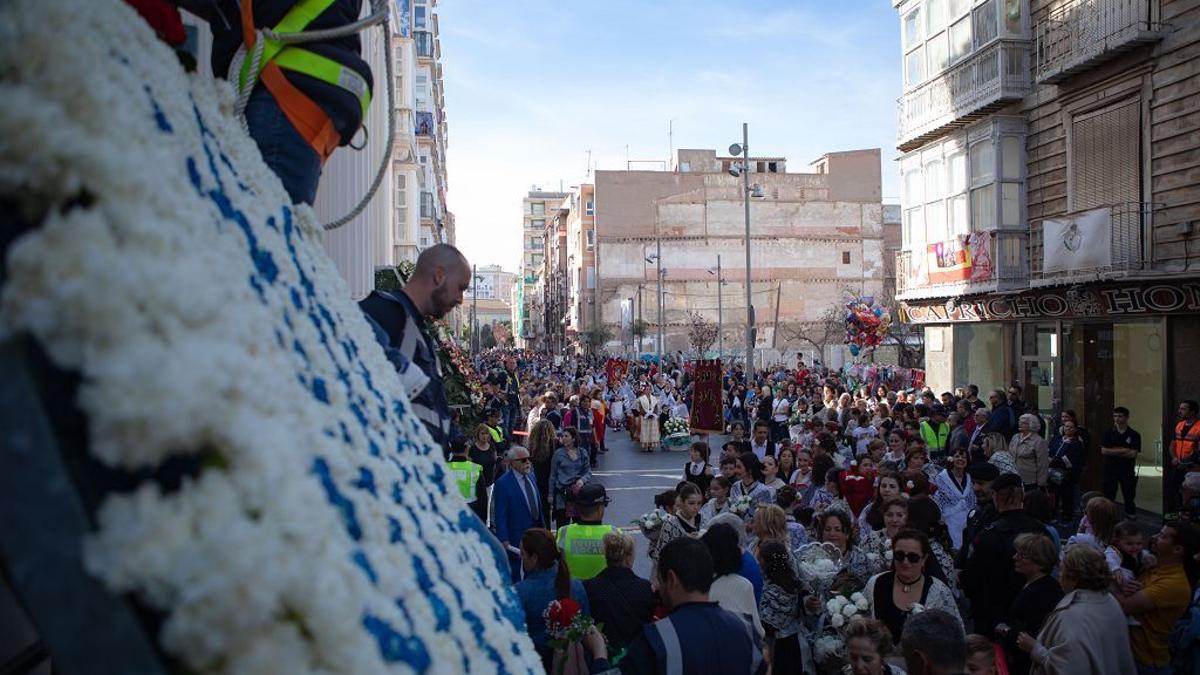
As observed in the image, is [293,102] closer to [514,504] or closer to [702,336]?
[514,504]

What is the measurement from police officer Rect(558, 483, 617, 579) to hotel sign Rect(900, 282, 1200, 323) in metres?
12.9

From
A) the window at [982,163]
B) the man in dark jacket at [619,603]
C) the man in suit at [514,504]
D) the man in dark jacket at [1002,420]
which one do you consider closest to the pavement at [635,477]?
the man in suit at [514,504]

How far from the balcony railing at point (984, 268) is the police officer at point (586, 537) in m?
16.8

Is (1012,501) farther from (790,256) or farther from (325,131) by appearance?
(790,256)

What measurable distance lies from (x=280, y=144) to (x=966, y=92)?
2339cm

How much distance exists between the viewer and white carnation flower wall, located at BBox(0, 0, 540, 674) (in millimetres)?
822

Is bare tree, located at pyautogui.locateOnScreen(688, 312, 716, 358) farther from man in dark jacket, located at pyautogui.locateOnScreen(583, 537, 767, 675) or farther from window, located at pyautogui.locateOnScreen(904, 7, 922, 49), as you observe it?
man in dark jacket, located at pyautogui.locateOnScreen(583, 537, 767, 675)

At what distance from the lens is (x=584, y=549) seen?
741 cm

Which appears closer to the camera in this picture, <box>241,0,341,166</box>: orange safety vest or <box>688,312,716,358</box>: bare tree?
<box>241,0,341,166</box>: orange safety vest

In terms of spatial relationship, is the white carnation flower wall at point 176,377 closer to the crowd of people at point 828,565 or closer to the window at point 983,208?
the crowd of people at point 828,565

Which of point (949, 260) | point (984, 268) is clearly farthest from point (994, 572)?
point (949, 260)

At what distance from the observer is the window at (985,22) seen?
21.9 metres

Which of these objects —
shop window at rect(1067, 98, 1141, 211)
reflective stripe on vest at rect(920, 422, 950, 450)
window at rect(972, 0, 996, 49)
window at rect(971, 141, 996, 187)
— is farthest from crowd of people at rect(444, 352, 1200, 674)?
window at rect(972, 0, 996, 49)

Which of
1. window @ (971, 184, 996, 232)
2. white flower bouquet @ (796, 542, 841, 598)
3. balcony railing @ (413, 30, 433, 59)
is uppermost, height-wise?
balcony railing @ (413, 30, 433, 59)
